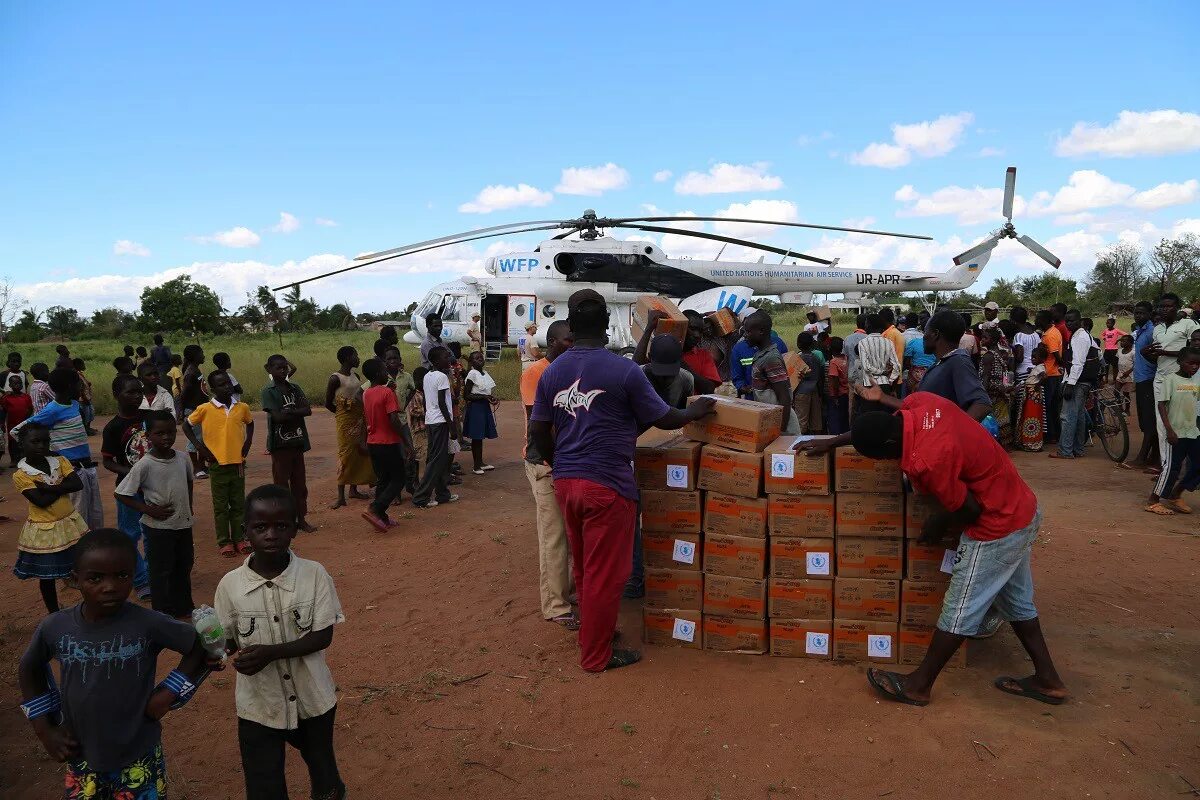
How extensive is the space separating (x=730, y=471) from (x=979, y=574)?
1326 millimetres

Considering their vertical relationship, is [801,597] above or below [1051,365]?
below

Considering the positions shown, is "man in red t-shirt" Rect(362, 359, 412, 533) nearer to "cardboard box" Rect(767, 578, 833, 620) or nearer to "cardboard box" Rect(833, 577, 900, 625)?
"cardboard box" Rect(767, 578, 833, 620)

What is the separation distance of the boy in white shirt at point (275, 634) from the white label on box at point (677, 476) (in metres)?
2.18

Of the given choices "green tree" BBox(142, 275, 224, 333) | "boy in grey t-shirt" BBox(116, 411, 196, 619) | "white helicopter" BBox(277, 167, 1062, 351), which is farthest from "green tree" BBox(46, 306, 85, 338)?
"boy in grey t-shirt" BBox(116, 411, 196, 619)

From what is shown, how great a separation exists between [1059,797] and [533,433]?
2965mm

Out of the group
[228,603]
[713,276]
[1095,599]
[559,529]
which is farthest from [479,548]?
[713,276]

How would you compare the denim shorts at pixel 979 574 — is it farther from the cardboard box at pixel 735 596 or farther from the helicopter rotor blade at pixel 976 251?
the helicopter rotor blade at pixel 976 251

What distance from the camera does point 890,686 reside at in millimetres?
3949

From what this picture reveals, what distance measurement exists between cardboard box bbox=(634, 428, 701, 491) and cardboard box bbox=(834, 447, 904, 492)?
31.6 inches

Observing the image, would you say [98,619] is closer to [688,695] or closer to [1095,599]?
[688,695]

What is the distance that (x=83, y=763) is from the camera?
2475mm

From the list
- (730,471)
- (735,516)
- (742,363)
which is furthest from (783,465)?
(742,363)

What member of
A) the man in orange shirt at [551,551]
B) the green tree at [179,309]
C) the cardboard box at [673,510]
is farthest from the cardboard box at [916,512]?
the green tree at [179,309]

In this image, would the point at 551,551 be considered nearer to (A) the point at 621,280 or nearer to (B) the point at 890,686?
(B) the point at 890,686
